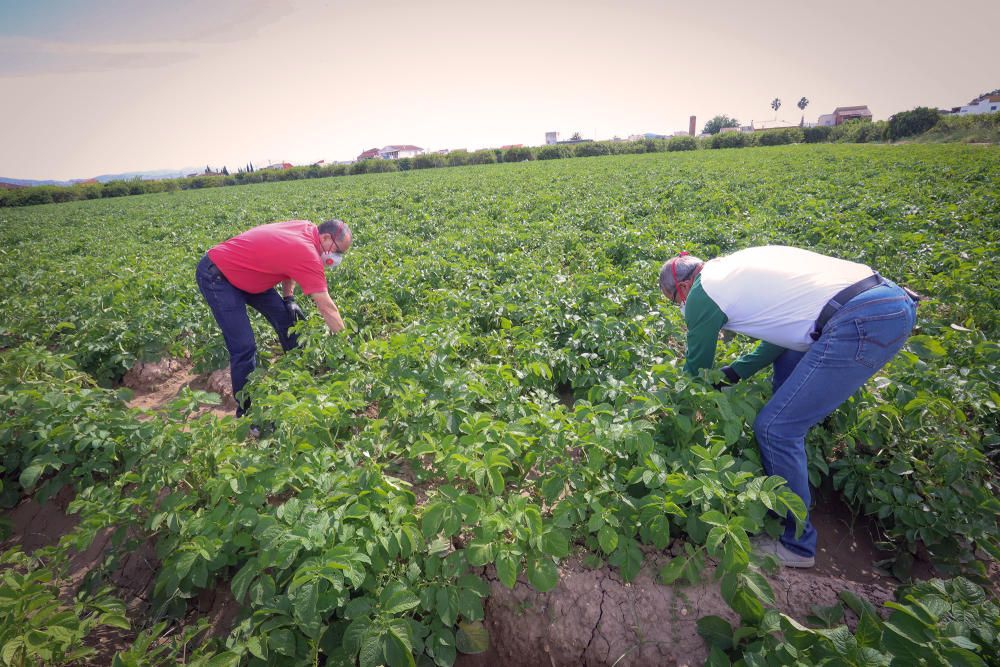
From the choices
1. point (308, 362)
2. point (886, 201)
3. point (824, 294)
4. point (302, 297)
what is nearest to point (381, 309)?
point (302, 297)

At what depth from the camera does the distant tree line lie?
37.2 m

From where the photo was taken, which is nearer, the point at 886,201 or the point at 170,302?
the point at 170,302

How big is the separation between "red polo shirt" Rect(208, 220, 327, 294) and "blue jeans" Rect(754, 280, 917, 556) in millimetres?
3469

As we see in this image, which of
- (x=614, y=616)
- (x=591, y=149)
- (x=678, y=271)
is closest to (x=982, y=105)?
(x=591, y=149)

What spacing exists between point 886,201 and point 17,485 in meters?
15.3

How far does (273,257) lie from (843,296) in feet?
13.5

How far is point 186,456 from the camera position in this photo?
2973 mm

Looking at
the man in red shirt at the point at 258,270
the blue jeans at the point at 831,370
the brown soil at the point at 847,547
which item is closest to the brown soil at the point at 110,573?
the man in red shirt at the point at 258,270

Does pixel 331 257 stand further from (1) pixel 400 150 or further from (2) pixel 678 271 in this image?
(1) pixel 400 150

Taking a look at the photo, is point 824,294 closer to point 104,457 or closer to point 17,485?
point 104,457

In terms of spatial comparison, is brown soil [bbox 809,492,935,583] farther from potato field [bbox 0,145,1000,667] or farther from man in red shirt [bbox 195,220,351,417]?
man in red shirt [bbox 195,220,351,417]

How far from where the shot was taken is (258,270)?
12.5 ft

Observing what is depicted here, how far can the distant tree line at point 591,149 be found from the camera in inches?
1464

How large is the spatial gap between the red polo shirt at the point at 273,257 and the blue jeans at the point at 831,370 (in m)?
3.47
